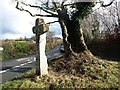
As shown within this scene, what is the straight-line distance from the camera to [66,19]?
15.7 meters

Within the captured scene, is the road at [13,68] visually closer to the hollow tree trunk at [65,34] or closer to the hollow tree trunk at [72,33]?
the hollow tree trunk at [72,33]

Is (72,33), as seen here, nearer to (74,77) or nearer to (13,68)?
(74,77)

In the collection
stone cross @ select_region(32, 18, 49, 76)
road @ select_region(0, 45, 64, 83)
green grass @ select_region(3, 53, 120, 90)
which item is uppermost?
stone cross @ select_region(32, 18, 49, 76)

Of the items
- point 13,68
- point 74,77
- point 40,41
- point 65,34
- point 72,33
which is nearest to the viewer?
point 40,41

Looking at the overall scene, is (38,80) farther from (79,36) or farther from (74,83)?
(79,36)

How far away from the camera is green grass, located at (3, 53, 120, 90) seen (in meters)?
11.5

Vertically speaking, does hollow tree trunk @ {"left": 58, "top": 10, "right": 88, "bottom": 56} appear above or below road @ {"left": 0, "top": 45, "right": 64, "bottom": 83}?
above

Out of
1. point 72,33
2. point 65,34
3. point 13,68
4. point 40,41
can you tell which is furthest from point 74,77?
point 13,68

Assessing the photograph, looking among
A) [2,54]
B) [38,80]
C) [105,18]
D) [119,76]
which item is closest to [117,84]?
[119,76]

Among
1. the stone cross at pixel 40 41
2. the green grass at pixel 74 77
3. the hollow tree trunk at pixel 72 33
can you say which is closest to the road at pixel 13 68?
the green grass at pixel 74 77

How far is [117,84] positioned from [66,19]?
5.18 meters

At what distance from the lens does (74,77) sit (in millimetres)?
12438

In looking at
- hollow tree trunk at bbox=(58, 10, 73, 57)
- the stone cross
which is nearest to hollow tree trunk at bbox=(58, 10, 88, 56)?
hollow tree trunk at bbox=(58, 10, 73, 57)

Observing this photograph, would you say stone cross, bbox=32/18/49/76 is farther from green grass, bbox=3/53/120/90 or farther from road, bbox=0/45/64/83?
road, bbox=0/45/64/83
